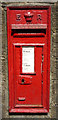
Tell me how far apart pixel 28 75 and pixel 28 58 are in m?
0.31

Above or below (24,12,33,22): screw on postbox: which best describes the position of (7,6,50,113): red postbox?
below

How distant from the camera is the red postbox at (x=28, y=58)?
2.39 metres

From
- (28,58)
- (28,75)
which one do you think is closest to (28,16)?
(28,58)

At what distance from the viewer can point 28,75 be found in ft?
8.23

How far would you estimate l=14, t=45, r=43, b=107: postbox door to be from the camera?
2.46 m

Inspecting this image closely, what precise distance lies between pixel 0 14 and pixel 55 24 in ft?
3.25

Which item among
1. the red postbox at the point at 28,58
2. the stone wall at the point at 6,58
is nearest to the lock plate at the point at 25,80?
the red postbox at the point at 28,58

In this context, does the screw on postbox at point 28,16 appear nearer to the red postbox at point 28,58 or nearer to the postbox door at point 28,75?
the red postbox at point 28,58

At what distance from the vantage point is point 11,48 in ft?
8.09

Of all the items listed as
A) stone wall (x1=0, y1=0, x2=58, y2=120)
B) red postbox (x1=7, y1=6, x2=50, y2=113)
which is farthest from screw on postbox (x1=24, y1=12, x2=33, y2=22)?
stone wall (x1=0, y1=0, x2=58, y2=120)

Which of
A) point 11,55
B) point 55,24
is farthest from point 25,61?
Answer: point 55,24

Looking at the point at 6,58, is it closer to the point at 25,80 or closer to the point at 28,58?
the point at 28,58

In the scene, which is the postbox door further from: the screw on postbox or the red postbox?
→ the screw on postbox

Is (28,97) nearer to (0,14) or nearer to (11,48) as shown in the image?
(11,48)
